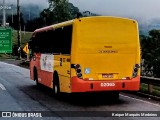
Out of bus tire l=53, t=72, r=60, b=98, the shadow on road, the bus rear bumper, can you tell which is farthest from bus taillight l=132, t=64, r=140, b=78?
bus tire l=53, t=72, r=60, b=98

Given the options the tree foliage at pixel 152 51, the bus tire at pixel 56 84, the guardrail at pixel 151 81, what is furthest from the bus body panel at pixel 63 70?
the tree foliage at pixel 152 51

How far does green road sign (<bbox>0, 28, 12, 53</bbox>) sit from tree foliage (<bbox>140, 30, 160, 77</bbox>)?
2698 centimetres

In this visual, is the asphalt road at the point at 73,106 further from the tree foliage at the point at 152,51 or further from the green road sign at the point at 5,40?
the tree foliage at the point at 152,51

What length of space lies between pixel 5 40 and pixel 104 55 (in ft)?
151

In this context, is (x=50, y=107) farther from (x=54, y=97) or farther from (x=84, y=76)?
(x=54, y=97)

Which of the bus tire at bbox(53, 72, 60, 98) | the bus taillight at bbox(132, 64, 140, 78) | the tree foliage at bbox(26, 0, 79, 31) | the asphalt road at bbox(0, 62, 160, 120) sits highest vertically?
the tree foliage at bbox(26, 0, 79, 31)

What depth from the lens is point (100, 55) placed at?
14.3 meters

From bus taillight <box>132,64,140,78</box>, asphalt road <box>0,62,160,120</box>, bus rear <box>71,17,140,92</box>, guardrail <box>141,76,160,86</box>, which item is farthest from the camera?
guardrail <box>141,76,160,86</box>

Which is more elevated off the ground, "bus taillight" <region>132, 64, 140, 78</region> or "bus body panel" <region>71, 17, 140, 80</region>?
"bus body panel" <region>71, 17, 140, 80</region>

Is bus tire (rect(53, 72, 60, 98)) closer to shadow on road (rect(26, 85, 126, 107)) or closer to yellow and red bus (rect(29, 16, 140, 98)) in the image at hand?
shadow on road (rect(26, 85, 126, 107))

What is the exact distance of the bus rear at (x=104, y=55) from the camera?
1412cm

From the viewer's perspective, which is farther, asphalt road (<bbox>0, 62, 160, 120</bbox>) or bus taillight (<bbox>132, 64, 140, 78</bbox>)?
bus taillight (<bbox>132, 64, 140, 78</bbox>)

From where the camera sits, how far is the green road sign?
58.7 metres

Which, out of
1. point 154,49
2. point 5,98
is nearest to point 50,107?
point 5,98
